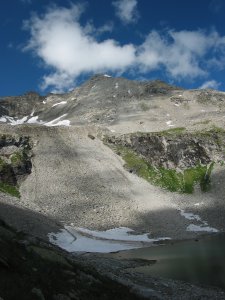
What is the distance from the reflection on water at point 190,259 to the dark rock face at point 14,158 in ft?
179

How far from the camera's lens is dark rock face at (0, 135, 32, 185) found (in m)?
124

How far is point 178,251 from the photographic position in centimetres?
7562

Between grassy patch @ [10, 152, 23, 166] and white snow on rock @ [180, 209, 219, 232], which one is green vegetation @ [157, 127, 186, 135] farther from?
grassy patch @ [10, 152, 23, 166]

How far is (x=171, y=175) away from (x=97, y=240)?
2153 inches

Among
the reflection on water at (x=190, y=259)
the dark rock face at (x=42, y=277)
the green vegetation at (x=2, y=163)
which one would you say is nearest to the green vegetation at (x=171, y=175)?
the reflection on water at (x=190, y=259)

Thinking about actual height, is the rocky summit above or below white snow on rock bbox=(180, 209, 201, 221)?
above

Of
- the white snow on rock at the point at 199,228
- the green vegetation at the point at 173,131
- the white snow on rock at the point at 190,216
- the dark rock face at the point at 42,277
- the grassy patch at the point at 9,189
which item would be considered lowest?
the white snow on rock at the point at 199,228

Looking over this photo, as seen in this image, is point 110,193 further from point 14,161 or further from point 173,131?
point 173,131

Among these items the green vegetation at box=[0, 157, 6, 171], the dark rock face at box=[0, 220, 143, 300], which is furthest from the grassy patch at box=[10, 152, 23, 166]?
the dark rock face at box=[0, 220, 143, 300]

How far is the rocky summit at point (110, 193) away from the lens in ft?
104

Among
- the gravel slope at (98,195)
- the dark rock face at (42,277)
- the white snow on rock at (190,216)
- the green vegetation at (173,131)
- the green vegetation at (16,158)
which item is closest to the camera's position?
the dark rock face at (42,277)

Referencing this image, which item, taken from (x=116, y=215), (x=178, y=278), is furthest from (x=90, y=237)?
(x=178, y=278)

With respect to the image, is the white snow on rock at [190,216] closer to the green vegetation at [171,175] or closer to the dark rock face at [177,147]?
the green vegetation at [171,175]

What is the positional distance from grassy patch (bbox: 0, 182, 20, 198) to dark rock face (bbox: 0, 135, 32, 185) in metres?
1.53
